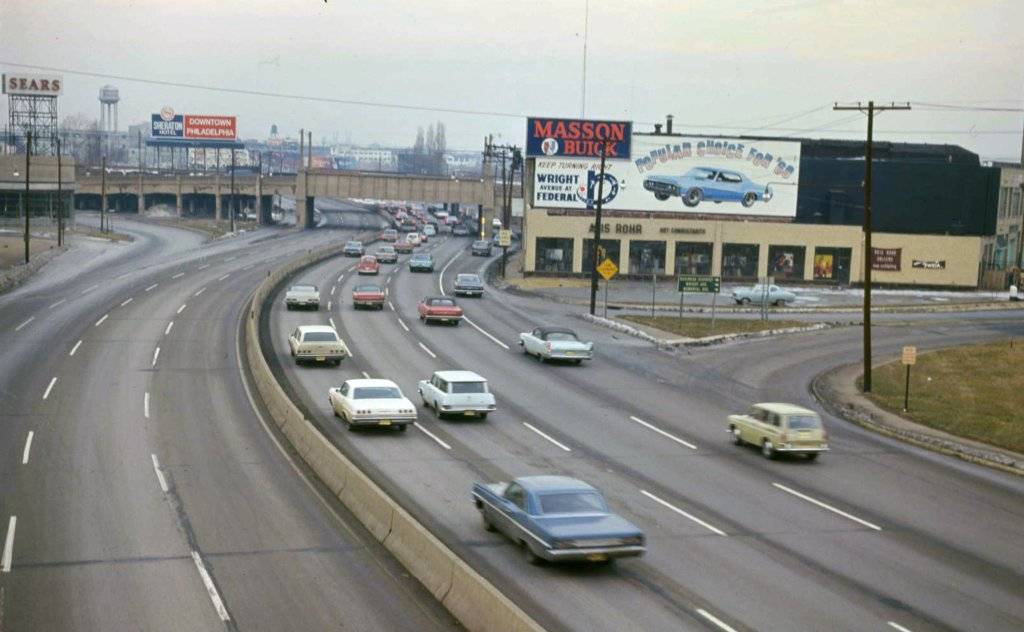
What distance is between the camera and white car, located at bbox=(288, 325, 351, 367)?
43000mm

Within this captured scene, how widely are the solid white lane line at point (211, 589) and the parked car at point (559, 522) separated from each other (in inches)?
207

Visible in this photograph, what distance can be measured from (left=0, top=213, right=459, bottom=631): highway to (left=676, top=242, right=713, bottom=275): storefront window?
1878 inches

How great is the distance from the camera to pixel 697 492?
26781mm

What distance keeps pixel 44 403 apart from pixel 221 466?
10261 millimetres

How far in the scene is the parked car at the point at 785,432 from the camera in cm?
3095

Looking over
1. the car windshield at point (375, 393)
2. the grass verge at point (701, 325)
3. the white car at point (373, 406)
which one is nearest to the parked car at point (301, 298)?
the grass verge at point (701, 325)

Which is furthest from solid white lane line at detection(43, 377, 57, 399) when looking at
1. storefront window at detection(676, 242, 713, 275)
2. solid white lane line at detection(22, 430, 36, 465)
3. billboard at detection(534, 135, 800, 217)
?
storefront window at detection(676, 242, 713, 275)

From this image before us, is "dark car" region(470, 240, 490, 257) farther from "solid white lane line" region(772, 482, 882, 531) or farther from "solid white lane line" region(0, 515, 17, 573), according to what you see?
"solid white lane line" region(0, 515, 17, 573)

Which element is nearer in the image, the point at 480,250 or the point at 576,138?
the point at 576,138

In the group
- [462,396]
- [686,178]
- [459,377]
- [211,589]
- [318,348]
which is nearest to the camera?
[211,589]

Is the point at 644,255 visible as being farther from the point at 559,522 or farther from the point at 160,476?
the point at 559,522

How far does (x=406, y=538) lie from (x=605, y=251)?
71.2 m

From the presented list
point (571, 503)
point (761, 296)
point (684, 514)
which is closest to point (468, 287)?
point (761, 296)

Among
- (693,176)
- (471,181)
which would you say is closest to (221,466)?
(693,176)
